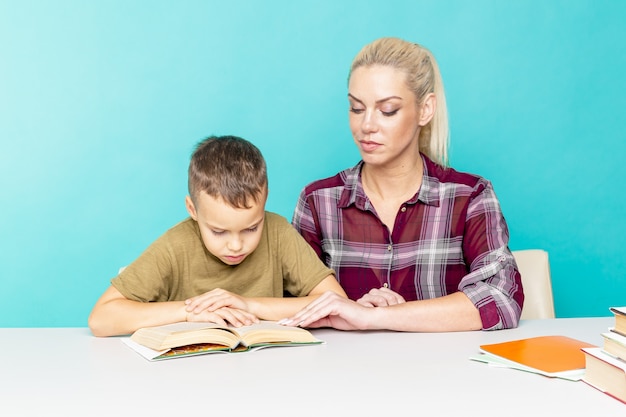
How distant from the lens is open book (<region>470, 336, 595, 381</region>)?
5.10 feet

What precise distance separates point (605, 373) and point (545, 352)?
239 mm

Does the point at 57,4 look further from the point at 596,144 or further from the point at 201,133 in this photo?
the point at 596,144

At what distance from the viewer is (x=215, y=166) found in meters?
2.03

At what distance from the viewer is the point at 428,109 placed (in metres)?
2.49

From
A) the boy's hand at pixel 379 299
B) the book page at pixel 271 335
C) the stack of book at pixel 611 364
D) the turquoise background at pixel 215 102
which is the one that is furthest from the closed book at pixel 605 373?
the turquoise background at pixel 215 102

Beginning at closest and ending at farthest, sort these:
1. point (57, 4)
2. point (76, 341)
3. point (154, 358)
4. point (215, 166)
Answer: point (154, 358)
point (76, 341)
point (215, 166)
point (57, 4)

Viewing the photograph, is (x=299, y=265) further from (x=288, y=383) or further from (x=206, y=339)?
(x=288, y=383)

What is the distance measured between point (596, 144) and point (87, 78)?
2.26 metres

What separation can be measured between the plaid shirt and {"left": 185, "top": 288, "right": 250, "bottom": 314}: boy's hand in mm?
609

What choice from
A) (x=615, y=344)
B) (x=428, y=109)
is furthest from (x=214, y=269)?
(x=615, y=344)

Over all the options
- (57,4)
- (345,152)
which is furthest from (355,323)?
(57,4)

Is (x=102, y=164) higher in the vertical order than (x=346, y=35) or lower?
lower

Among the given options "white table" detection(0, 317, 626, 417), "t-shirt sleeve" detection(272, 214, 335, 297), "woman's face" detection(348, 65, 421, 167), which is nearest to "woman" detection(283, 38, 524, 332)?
"woman's face" detection(348, 65, 421, 167)

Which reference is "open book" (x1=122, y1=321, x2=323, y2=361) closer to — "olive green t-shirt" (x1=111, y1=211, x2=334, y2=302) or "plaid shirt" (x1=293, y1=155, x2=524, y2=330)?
"olive green t-shirt" (x1=111, y1=211, x2=334, y2=302)
